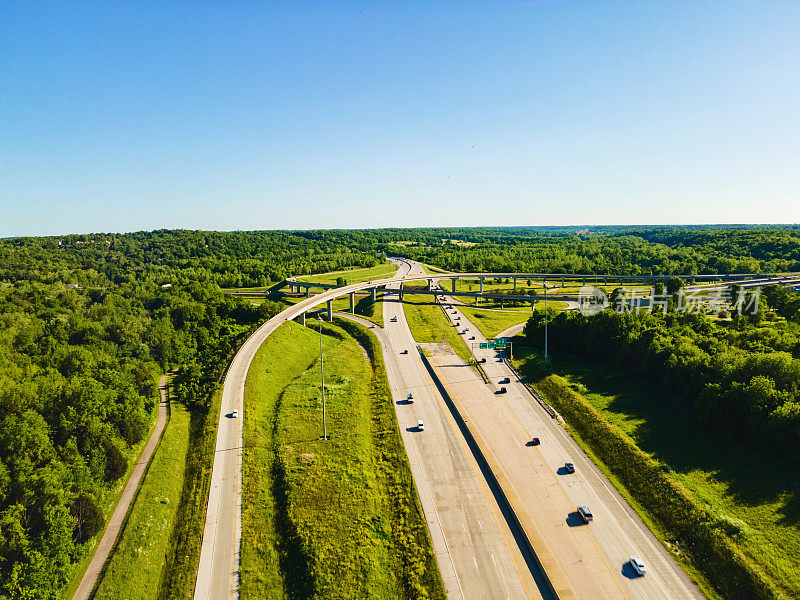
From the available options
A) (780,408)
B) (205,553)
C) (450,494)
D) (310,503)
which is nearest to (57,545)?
(205,553)

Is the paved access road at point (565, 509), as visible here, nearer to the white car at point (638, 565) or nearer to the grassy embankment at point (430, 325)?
the white car at point (638, 565)

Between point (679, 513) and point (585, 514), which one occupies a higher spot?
point (585, 514)

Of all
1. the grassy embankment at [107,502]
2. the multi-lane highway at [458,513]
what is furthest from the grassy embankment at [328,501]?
the grassy embankment at [107,502]

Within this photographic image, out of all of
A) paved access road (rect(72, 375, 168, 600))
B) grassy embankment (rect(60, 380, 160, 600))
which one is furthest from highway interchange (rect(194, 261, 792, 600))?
grassy embankment (rect(60, 380, 160, 600))

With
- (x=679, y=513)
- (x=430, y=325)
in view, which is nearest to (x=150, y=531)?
(x=679, y=513)

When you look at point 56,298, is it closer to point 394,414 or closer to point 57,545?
point 57,545

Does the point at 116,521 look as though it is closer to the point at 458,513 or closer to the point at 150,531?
the point at 150,531
